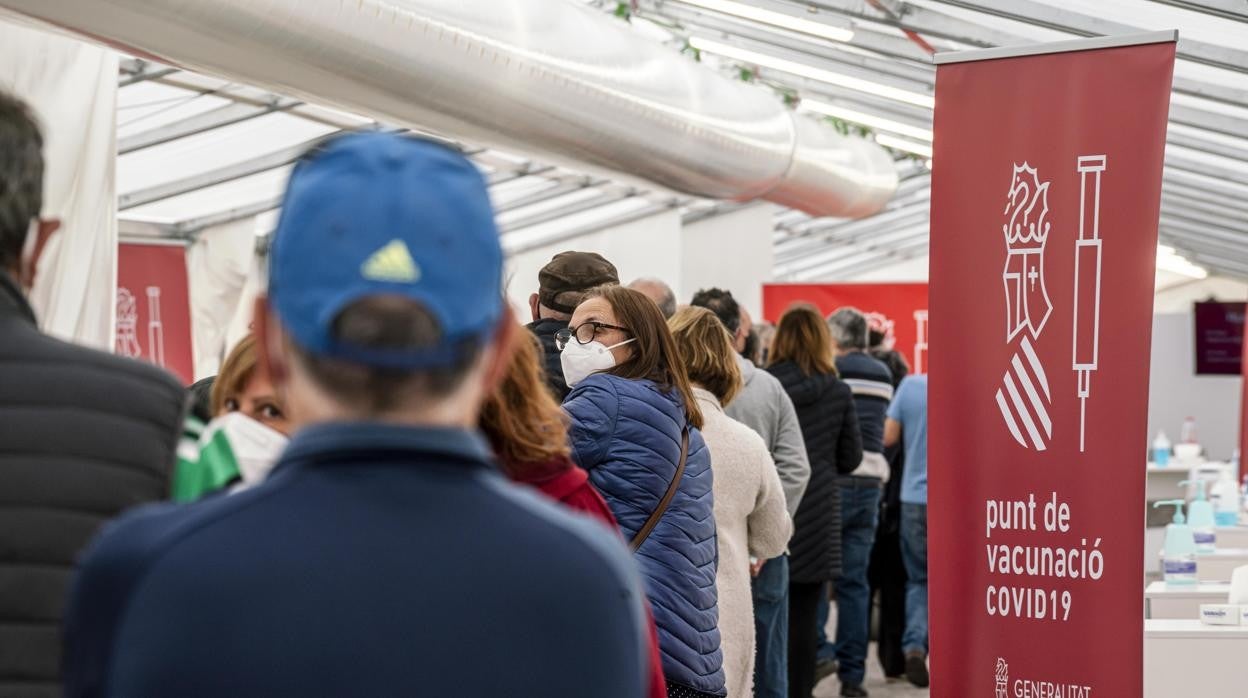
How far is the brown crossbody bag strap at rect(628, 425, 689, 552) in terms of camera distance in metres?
2.85

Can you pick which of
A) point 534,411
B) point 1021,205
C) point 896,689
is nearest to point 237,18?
point 1021,205

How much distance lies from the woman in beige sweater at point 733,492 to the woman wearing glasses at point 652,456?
1.75 ft

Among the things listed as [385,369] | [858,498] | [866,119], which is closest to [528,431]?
[385,369]

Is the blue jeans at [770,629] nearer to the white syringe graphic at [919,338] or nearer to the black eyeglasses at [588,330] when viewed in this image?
the black eyeglasses at [588,330]

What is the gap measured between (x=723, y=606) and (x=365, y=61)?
2.00m

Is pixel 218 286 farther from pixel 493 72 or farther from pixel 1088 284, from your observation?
pixel 1088 284

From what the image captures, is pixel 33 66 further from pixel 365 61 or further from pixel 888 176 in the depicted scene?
pixel 888 176

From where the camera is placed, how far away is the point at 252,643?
89cm

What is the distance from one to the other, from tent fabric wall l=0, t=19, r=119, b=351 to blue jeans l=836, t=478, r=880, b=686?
311 centimetres

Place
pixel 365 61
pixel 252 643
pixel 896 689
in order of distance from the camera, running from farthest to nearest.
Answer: pixel 896 689
pixel 365 61
pixel 252 643

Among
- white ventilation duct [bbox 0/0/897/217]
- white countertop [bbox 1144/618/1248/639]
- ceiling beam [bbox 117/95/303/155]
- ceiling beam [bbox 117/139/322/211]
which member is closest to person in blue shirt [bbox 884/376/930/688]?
white ventilation duct [bbox 0/0/897/217]

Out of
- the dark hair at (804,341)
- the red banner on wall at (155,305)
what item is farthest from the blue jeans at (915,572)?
the red banner on wall at (155,305)

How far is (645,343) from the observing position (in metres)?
2.90

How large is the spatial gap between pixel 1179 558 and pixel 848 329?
1.89 metres
